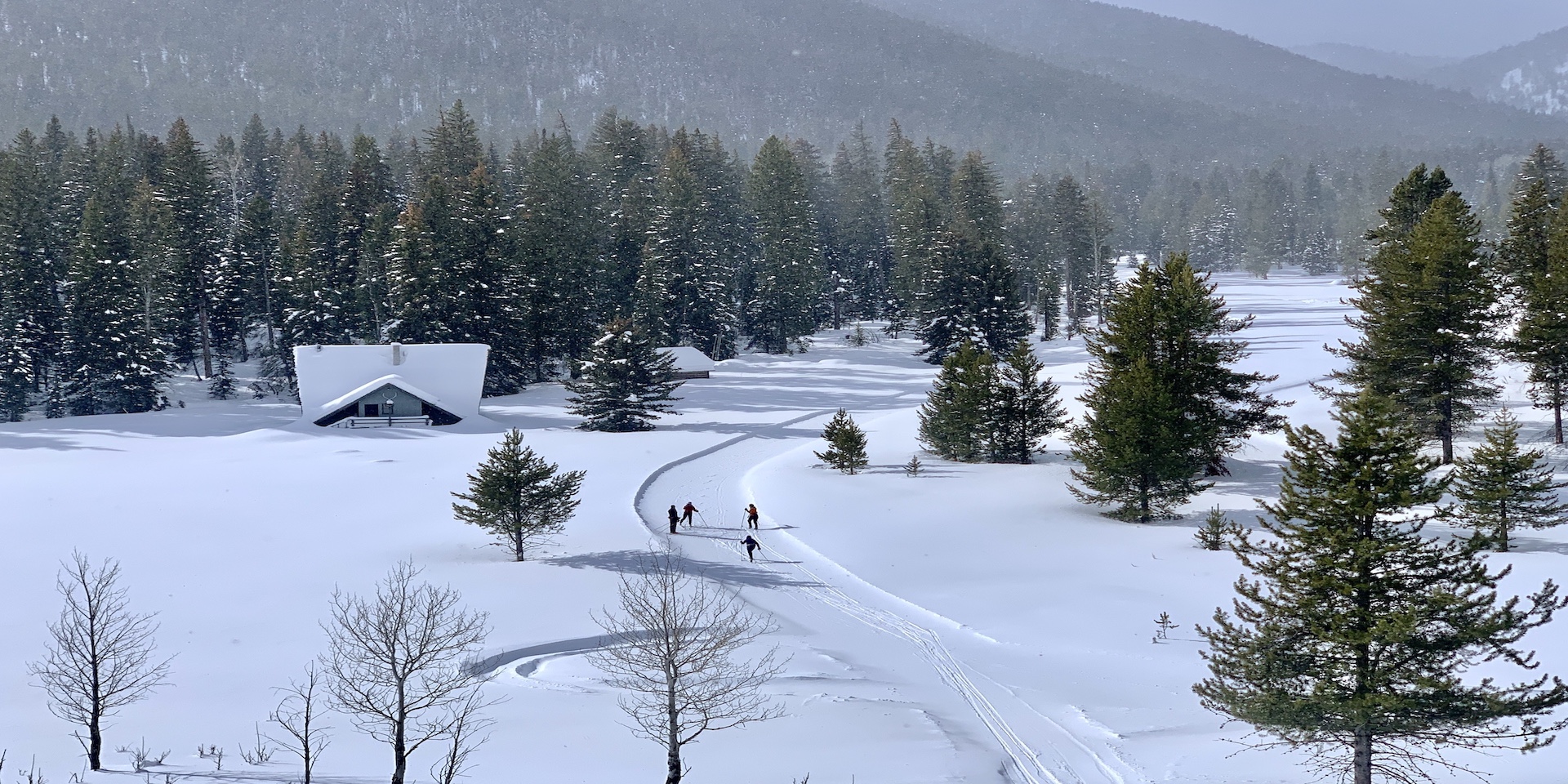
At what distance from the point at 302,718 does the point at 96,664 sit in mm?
3378

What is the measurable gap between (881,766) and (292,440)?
40.2m

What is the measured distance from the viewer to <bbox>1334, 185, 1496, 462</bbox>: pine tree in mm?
35125

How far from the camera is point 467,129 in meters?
93.1

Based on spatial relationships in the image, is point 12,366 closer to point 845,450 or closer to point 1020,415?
point 845,450

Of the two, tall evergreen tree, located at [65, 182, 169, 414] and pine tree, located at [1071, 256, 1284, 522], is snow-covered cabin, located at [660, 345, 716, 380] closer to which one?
tall evergreen tree, located at [65, 182, 169, 414]

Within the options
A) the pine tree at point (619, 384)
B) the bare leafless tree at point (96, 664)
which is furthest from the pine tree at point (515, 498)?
the pine tree at point (619, 384)

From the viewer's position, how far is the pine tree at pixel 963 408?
43.9 meters

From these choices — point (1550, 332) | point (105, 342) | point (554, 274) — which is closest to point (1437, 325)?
point (1550, 332)

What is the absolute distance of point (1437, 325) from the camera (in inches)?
1395

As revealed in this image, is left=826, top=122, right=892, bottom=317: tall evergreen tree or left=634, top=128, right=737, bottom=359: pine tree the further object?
left=826, top=122, right=892, bottom=317: tall evergreen tree

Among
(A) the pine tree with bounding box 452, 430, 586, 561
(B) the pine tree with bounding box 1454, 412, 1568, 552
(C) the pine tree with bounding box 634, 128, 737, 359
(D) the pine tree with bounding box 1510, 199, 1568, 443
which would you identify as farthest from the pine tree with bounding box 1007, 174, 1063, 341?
(A) the pine tree with bounding box 452, 430, 586, 561

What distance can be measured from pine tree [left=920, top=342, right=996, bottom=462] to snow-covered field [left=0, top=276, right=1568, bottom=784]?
227 cm

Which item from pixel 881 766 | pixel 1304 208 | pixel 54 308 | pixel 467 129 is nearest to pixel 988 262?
pixel 467 129

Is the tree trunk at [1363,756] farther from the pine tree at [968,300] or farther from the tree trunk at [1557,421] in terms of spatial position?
the pine tree at [968,300]
